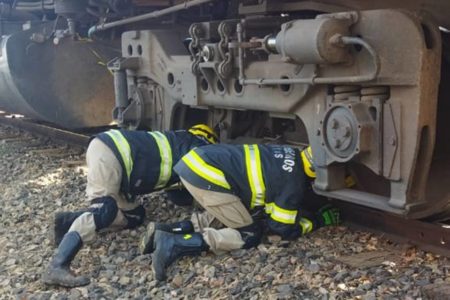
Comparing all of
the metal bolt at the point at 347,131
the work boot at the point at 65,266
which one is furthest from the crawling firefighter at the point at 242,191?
the metal bolt at the point at 347,131

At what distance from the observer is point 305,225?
167 inches

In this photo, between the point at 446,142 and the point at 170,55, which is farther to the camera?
the point at 170,55

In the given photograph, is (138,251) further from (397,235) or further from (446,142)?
(446,142)

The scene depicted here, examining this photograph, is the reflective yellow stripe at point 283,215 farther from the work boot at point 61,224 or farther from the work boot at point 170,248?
the work boot at point 61,224

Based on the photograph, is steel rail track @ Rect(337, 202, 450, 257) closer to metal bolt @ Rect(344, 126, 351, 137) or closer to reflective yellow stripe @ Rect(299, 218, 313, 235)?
reflective yellow stripe @ Rect(299, 218, 313, 235)

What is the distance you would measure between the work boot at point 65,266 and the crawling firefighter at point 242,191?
43 cm

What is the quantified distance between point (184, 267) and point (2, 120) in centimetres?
679

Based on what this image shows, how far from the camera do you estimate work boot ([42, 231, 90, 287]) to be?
380cm

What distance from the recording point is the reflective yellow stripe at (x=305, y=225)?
4.23m

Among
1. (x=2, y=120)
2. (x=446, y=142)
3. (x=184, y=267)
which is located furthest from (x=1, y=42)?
(x=446, y=142)

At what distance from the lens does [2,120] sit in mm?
9914

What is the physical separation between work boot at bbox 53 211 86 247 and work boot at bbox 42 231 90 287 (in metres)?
0.33

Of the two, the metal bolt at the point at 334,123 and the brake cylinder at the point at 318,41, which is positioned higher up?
the brake cylinder at the point at 318,41

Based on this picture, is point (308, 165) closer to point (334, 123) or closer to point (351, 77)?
point (334, 123)
